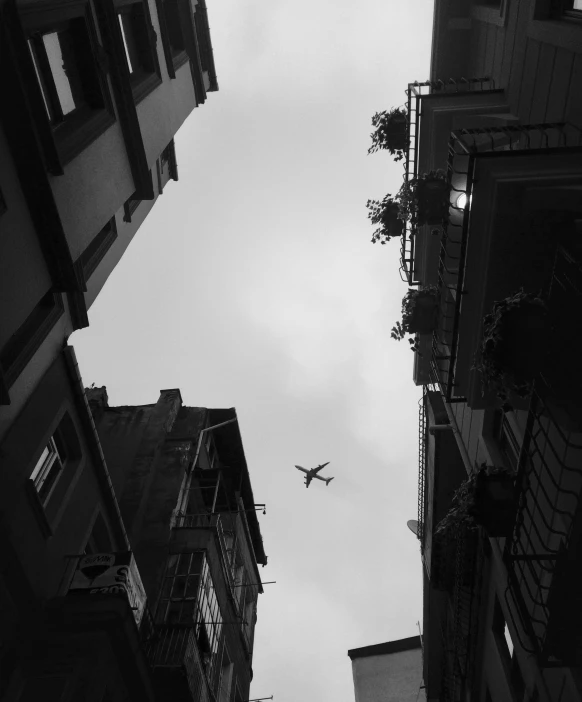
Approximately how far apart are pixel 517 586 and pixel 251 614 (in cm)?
1926

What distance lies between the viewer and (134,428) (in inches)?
947

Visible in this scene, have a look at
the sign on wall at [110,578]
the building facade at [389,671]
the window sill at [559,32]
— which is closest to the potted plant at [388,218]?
the window sill at [559,32]

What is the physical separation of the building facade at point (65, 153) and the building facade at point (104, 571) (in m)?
1.22

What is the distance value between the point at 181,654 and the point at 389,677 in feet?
60.3

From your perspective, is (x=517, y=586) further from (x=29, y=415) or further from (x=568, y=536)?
(x=29, y=415)

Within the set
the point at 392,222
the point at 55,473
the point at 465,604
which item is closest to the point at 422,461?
the point at 465,604

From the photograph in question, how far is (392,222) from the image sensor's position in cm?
1523

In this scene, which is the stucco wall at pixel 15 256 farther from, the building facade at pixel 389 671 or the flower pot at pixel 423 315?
the building facade at pixel 389 671

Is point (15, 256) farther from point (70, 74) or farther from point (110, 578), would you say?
point (110, 578)

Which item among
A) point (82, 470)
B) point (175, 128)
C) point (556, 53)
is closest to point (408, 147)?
point (556, 53)

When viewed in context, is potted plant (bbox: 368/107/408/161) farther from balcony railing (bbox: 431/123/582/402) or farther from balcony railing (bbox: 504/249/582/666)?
balcony railing (bbox: 504/249/582/666)

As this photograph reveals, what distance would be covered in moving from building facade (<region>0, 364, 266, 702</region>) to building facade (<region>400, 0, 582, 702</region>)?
659cm

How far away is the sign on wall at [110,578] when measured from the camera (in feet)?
40.8

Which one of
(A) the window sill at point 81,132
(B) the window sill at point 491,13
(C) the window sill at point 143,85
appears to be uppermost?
Answer: (B) the window sill at point 491,13
